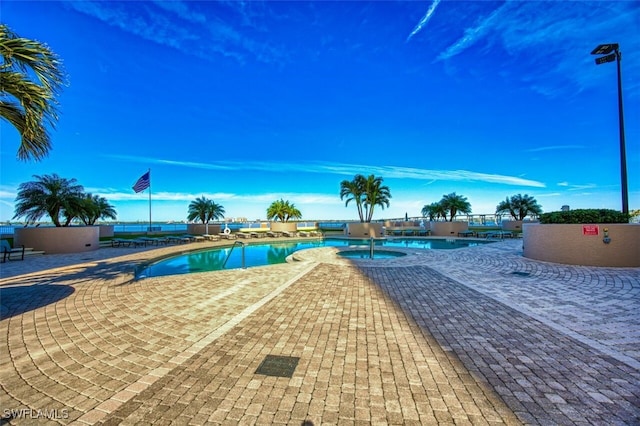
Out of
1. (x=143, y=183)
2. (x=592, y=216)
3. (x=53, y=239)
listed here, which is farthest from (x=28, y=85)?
(x=143, y=183)

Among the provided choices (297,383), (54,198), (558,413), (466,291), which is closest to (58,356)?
(297,383)

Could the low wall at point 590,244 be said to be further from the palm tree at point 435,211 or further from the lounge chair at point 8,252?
the lounge chair at point 8,252

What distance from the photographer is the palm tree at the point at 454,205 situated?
98.4 feet

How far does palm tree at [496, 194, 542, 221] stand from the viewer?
29.0 meters

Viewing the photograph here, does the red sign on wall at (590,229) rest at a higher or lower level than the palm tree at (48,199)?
lower

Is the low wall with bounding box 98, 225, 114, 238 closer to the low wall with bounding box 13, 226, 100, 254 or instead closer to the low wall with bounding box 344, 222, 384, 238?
the low wall with bounding box 13, 226, 100, 254

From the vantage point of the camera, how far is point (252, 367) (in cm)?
315

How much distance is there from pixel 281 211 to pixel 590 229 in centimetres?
2996

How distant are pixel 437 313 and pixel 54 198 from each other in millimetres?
18344

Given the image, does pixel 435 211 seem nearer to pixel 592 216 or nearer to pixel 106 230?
pixel 592 216

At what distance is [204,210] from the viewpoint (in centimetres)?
2950

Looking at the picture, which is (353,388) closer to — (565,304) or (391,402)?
(391,402)

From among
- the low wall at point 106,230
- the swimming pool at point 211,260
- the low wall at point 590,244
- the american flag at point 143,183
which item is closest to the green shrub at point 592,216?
the low wall at point 590,244

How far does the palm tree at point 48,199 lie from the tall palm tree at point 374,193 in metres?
23.1
